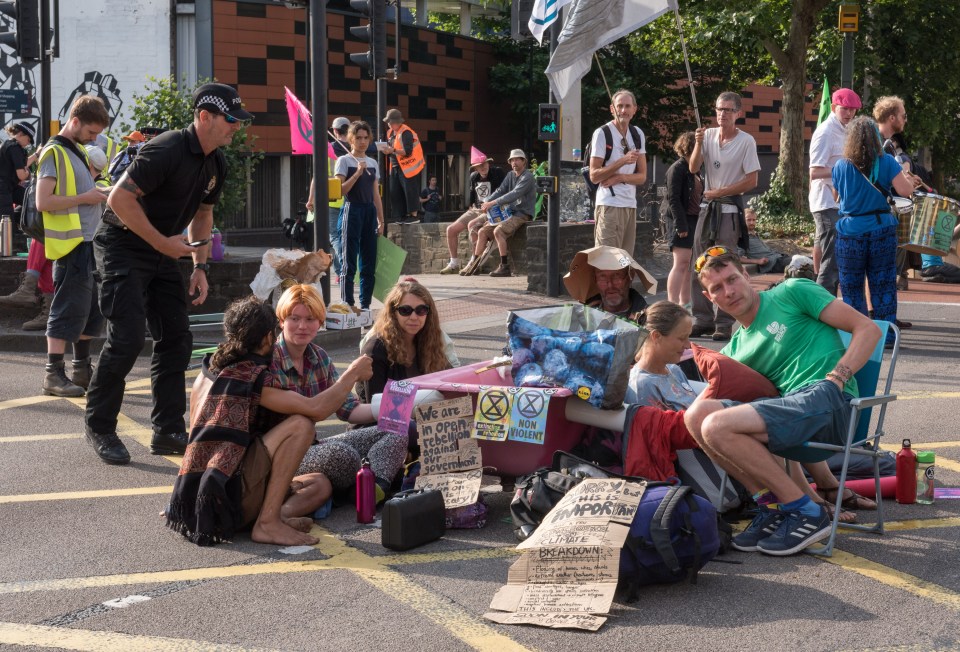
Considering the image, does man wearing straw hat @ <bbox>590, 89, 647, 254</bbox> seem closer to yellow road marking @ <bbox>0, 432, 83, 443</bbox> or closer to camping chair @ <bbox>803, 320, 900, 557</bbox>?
yellow road marking @ <bbox>0, 432, 83, 443</bbox>

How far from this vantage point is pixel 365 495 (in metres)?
5.72

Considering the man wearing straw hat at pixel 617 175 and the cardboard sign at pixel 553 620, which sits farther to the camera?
the man wearing straw hat at pixel 617 175

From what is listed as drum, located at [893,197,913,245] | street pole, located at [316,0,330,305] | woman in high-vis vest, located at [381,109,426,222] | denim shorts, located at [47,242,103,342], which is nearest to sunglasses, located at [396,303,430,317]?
denim shorts, located at [47,242,103,342]

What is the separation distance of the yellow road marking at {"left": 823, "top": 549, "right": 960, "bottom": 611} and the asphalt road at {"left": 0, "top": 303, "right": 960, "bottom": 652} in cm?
1

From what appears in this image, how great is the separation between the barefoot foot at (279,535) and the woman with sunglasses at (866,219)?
558 cm

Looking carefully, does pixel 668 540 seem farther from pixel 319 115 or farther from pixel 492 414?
pixel 319 115

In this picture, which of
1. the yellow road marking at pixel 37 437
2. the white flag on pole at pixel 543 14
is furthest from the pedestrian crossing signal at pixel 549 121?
the yellow road marking at pixel 37 437

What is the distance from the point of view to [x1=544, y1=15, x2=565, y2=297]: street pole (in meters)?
14.1

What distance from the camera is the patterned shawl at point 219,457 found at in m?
5.34

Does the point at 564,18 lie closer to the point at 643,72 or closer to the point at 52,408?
the point at 52,408

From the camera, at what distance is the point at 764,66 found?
31.7 m

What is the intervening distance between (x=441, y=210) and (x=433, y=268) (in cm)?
1392

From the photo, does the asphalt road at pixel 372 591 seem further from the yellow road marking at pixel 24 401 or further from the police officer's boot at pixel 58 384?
the police officer's boot at pixel 58 384

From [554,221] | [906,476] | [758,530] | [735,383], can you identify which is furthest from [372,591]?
[554,221]
